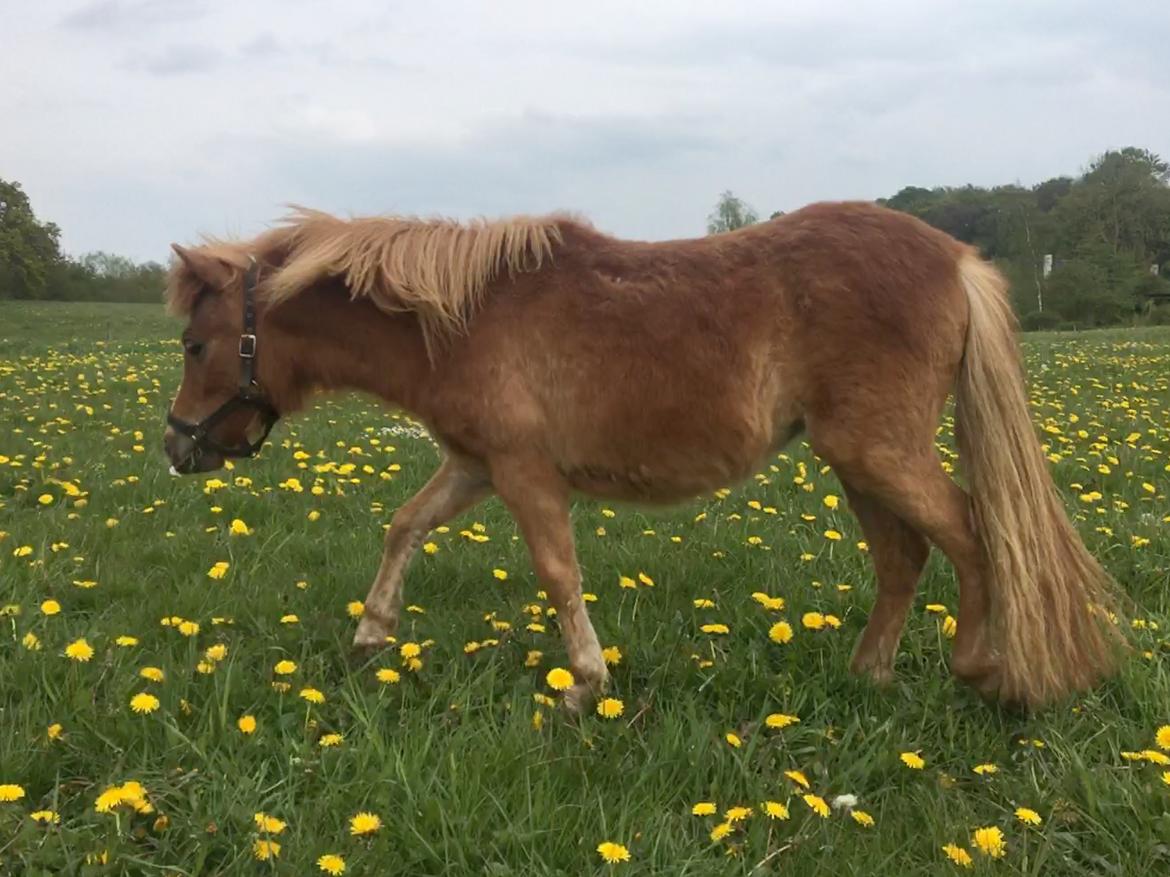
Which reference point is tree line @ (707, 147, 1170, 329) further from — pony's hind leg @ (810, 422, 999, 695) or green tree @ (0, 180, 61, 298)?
pony's hind leg @ (810, 422, 999, 695)

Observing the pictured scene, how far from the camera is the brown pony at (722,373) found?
3.19 meters

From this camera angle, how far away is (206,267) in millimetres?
3518

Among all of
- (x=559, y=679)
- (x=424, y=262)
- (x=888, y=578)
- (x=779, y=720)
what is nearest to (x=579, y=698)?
(x=559, y=679)

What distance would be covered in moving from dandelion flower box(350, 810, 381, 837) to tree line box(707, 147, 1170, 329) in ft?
157

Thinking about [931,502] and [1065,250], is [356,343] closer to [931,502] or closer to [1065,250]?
[931,502]

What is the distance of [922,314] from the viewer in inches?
126

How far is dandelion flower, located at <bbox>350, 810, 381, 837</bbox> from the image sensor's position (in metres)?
2.17

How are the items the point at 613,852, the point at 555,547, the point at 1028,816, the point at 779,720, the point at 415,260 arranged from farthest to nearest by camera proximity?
the point at 415,260
the point at 555,547
the point at 779,720
the point at 1028,816
the point at 613,852

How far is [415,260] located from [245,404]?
965 mm

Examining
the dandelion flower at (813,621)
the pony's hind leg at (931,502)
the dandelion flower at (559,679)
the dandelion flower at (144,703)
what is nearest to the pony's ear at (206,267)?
the dandelion flower at (144,703)

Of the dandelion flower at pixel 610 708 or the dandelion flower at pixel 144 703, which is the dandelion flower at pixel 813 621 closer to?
the dandelion flower at pixel 610 708

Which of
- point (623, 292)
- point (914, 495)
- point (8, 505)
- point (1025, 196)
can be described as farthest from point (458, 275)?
point (1025, 196)

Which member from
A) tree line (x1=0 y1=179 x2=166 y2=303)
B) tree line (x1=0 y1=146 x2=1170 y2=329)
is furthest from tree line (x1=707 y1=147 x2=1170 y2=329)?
tree line (x1=0 y1=179 x2=166 y2=303)

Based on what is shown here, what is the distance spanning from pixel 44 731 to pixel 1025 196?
213 feet
